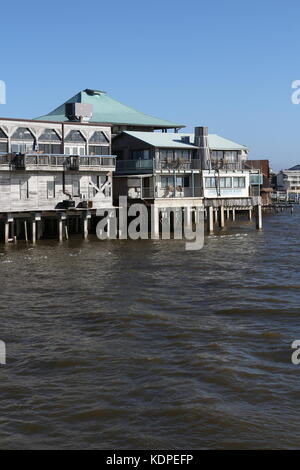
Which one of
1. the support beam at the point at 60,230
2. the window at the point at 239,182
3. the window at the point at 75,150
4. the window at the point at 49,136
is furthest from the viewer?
the window at the point at 239,182

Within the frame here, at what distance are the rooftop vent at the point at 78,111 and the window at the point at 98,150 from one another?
440 centimetres

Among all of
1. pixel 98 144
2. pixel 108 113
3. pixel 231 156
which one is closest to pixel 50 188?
pixel 98 144

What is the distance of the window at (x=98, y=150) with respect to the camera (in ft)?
178

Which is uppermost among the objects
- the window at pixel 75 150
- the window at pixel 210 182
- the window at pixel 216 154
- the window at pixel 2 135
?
the window at pixel 2 135

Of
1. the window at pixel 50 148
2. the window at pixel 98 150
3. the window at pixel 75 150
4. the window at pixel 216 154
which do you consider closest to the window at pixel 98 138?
the window at pixel 98 150

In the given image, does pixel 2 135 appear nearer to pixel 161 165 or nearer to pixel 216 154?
pixel 161 165

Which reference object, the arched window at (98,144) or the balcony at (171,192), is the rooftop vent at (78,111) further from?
the balcony at (171,192)

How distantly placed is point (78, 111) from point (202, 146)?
13.6 m

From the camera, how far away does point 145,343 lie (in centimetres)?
2106

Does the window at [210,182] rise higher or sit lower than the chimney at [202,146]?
lower

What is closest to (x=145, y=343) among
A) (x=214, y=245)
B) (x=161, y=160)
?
(x=214, y=245)

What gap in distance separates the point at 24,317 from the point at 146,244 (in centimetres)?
2744

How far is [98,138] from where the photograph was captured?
178ft
